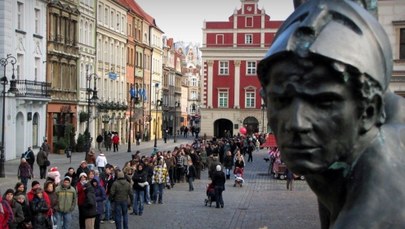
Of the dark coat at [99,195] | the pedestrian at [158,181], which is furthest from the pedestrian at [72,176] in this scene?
the pedestrian at [158,181]

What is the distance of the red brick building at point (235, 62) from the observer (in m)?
74.5

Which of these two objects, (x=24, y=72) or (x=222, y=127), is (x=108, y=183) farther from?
(x=222, y=127)

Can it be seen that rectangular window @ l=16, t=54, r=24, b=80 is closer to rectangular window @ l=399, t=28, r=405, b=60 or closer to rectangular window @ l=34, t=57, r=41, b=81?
rectangular window @ l=34, t=57, r=41, b=81

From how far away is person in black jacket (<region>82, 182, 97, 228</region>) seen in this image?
44.5 feet

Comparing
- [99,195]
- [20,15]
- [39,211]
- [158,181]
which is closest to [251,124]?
[20,15]

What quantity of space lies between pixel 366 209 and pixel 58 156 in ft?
131

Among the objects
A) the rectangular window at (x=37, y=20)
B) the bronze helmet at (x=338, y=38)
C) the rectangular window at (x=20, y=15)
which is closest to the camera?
the bronze helmet at (x=338, y=38)

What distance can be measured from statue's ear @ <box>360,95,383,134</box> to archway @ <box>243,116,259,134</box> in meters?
72.4

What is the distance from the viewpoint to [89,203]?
44.7 feet

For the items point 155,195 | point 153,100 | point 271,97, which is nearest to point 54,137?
point 155,195

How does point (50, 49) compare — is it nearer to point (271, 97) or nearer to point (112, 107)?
point (112, 107)

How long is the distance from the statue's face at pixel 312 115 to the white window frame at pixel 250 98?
7283cm

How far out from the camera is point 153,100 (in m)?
80.0

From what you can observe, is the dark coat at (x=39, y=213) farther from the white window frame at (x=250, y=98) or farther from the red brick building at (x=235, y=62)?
the white window frame at (x=250, y=98)
